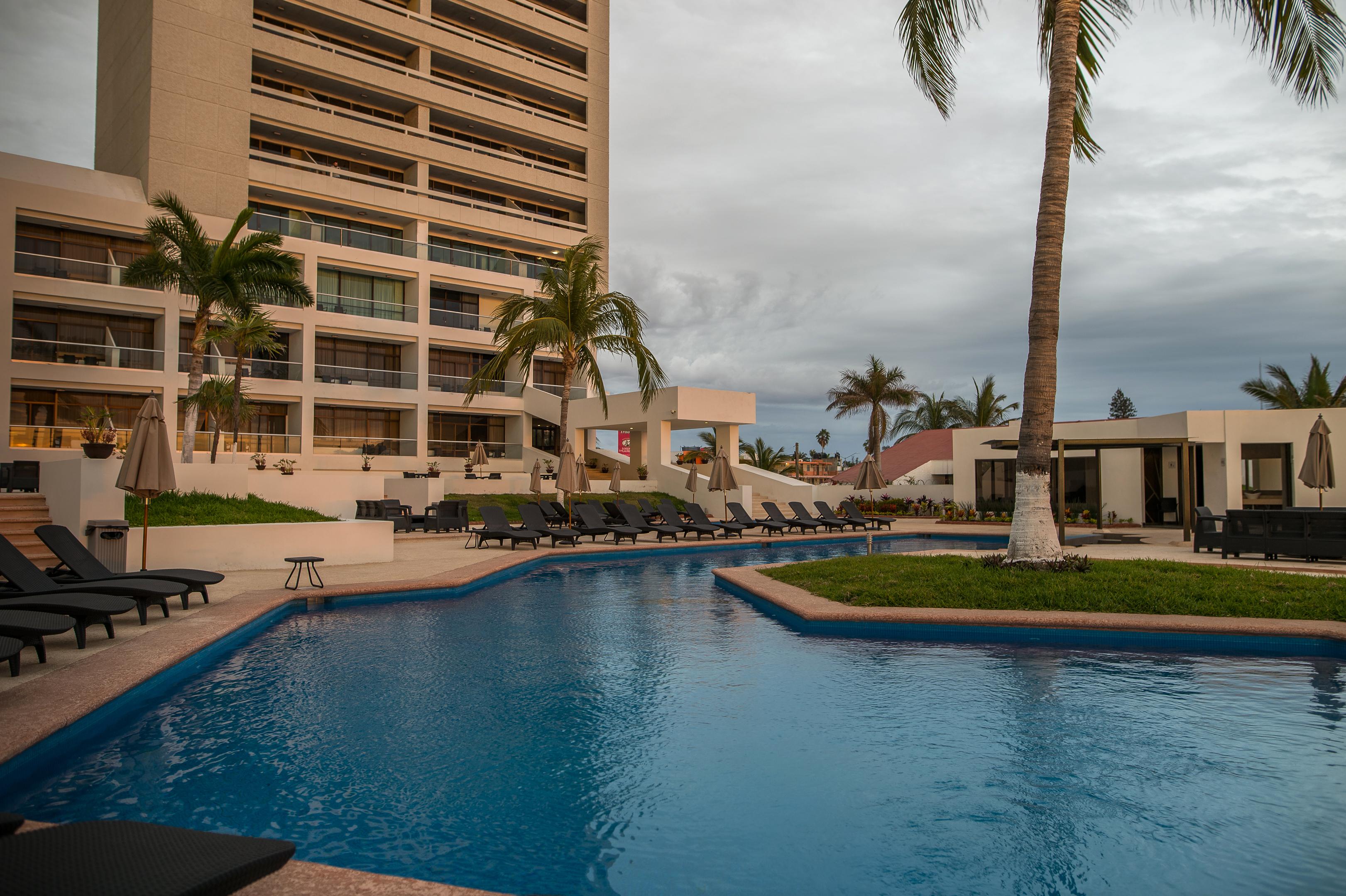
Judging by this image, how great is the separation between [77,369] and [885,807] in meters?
28.4

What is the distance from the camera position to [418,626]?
9125mm

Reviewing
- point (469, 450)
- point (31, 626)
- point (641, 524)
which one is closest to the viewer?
point (31, 626)

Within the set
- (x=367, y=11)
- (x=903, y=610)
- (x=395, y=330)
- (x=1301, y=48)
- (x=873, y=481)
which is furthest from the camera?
(x=367, y=11)

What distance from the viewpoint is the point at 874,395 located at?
3700cm

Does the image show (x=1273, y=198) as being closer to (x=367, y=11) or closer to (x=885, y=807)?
(x=885, y=807)

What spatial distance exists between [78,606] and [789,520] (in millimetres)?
17465

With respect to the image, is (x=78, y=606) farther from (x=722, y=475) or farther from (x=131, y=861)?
(x=722, y=475)

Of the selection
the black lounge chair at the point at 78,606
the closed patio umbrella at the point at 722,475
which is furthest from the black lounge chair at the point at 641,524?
the black lounge chair at the point at 78,606

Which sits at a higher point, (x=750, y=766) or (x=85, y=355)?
(x=85, y=355)

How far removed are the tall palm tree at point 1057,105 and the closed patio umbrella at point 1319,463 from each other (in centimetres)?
755

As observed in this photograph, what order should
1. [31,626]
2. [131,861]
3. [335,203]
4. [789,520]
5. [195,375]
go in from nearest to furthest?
[131,861] < [31,626] < [195,375] < [789,520] < [335,203]

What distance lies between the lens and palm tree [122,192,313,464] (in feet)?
58.3

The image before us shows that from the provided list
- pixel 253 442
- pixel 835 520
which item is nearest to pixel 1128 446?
pixel 835 520

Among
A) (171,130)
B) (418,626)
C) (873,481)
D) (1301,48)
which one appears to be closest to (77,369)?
(171,130)
